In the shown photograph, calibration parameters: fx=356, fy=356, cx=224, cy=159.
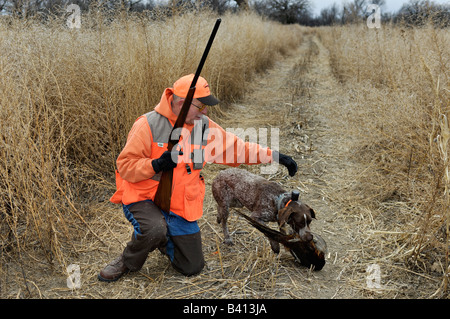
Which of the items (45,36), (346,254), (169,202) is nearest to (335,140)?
(346,254)

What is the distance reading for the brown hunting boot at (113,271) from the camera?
8.32 ft

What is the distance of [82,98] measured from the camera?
376 centimetres

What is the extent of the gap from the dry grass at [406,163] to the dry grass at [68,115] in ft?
7.87

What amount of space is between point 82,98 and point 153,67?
37.8 inches

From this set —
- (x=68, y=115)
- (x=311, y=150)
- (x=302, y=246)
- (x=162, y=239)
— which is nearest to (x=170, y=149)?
(x=162, y=239)

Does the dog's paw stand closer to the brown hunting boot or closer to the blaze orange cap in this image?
the brown hunting boot

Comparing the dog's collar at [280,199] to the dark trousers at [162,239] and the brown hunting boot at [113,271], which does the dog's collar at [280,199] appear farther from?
the brown hunting boot at [113,271]

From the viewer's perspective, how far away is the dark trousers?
252cm

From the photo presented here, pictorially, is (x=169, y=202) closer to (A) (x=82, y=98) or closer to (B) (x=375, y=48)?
(A) (x=82, y=98)

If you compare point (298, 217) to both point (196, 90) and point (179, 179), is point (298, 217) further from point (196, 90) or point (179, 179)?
point (196, 90)

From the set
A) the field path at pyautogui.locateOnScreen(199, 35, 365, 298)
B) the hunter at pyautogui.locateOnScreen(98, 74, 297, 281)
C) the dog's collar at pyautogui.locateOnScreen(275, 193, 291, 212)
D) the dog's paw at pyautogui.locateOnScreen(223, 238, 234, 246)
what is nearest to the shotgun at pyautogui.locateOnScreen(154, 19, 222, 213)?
the hunter at pyautogui.locateOnScreen(98, 74, 297, 281)

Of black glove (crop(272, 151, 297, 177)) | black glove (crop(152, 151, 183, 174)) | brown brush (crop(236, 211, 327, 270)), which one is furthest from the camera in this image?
black glove (crop(272, 151, 297, 177))

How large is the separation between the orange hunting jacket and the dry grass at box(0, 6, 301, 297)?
59 cm

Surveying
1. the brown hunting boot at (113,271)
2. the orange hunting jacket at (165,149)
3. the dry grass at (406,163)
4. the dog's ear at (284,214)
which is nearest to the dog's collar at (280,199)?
the dog's ear at (284,214)
